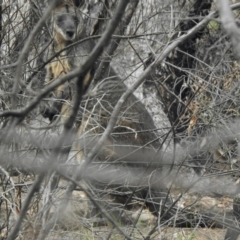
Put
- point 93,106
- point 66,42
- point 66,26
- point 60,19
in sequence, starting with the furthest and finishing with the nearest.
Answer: point 66,42, point 66,26, point 60,19, point 93,106

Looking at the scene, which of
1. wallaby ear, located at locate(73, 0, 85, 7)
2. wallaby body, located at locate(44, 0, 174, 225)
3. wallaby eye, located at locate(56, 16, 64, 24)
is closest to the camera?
wallaby body, located at locate(44, 0, 174, 225)

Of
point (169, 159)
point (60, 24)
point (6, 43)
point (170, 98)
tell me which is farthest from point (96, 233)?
point (170, 98)

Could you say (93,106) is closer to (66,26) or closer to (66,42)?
(66,26)

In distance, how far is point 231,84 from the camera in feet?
19.1

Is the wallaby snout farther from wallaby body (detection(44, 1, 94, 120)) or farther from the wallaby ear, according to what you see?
the wallaby ear

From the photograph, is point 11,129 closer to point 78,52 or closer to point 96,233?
point 96,233

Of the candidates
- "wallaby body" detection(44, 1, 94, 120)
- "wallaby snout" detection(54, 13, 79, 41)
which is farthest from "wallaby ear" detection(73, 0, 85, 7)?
"wallaby snout" detection(54, 13, 79, 41)

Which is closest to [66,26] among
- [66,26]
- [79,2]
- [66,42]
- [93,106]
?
[66,26]

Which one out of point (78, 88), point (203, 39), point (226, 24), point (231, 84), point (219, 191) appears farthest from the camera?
point (203, 39)

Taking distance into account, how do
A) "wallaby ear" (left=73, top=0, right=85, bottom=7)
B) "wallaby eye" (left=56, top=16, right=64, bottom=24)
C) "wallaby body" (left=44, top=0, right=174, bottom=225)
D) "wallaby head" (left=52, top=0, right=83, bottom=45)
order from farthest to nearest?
1. "wallaby eye" (left=56, top=16, right=64, bottom=24)
2. "wallaby head" (left=52, top=0, right=83, bottom=45)
3. "wallaby ear" (left=73, top=0, right=85, bottom=7)
4. "wallaby body" (left=44, top=0, right=174, bottom=225)

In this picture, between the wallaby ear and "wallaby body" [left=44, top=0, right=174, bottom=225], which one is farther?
the wallaby ear

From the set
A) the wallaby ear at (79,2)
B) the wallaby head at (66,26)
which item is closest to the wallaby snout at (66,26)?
the wallaby head at (66,26)

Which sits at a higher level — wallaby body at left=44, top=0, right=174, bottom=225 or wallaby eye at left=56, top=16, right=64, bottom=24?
wallaby eye at left=56, top=16, right=64, bottom=24

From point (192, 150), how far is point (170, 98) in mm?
2851
